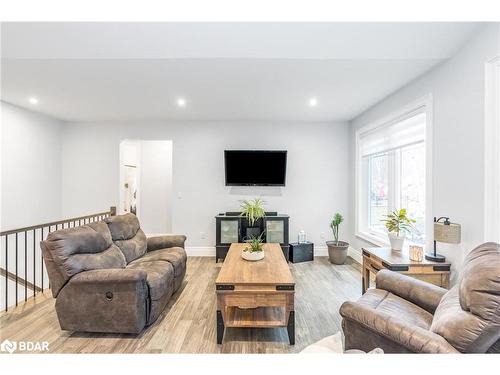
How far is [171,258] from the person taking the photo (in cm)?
298

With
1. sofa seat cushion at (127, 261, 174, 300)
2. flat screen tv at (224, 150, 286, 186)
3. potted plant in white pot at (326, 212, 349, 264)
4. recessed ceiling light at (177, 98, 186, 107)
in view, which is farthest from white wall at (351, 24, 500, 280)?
recessed ceiling light at (177, 98, 186, 107)

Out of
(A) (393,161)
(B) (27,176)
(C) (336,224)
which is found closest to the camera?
(A) (393,161)

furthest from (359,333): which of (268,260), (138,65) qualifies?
A: (138,65)

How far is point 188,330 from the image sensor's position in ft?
7.63

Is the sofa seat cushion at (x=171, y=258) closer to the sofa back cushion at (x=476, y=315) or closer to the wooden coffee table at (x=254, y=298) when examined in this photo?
the wooden coffee table at (x=254, y=298)

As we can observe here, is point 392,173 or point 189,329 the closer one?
point 189,329

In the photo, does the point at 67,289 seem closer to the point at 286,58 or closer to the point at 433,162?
the point at 286,58

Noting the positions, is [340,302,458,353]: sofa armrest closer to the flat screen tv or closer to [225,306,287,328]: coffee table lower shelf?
[225,306,287,328]: coffee table lower shelf

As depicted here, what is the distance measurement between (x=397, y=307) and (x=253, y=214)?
2.76 m

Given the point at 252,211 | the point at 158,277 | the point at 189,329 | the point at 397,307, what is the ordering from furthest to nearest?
the point at 252,211
the point at 158,277
the point at 189,329
the point at 397,307

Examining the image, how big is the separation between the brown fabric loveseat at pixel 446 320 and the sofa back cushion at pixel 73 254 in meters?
2.26

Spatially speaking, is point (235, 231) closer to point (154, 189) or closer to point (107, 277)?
point (107, 277)

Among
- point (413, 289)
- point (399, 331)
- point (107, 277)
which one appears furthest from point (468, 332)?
point (107, 277)
